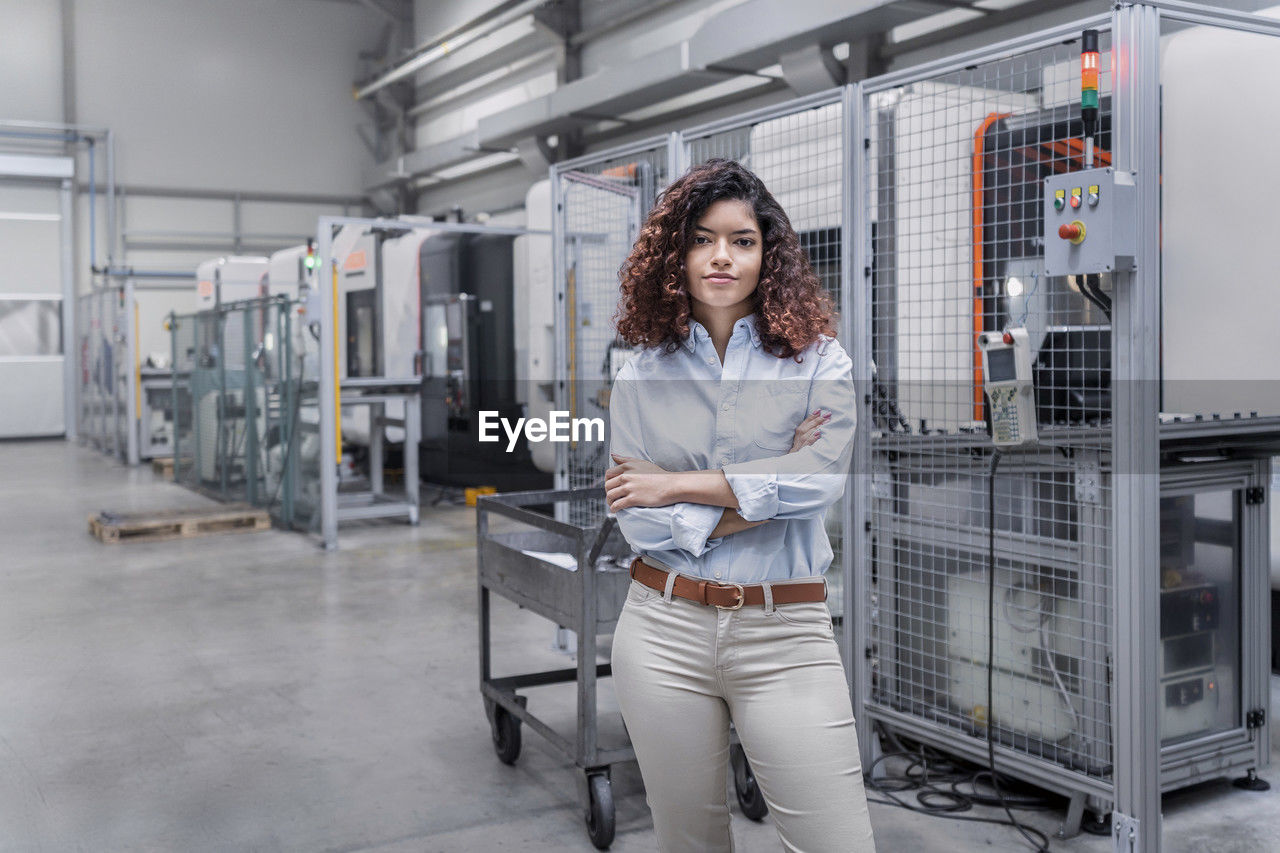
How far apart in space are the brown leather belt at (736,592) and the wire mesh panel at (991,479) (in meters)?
1.24

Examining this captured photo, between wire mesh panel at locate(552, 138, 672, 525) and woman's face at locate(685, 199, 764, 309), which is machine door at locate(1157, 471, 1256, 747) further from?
wire mesh panel at locate(552, 138, 672, 525)

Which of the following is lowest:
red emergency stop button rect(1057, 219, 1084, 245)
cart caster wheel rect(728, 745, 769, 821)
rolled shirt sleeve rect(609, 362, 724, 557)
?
cart caster wheel rect(728, 745, 769, 821)

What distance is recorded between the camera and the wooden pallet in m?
7.13

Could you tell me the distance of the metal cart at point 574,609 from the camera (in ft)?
9.14

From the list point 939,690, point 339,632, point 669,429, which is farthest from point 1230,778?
point 339,632

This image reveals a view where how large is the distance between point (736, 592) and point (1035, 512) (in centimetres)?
166

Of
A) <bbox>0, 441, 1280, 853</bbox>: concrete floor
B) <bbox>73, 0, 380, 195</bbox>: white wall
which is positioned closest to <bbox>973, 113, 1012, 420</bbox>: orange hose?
<bbox>0, 441, 1280, 853</bbox>: concrete floor

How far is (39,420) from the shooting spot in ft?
46.7

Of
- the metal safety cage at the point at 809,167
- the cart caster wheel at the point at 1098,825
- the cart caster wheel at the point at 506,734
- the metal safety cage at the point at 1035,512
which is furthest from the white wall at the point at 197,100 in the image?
the cart caster wheel at the point at 1098,825

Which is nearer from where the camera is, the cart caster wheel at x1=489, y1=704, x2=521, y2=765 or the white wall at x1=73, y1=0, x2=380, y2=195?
the cart caster wheel at x1=489, y1=704, x2=521, y2=765

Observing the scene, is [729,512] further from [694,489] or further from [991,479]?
[991,479]

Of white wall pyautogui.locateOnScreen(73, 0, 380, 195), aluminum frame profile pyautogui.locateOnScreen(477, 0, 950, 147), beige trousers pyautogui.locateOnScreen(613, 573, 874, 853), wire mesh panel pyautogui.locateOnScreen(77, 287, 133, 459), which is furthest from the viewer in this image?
white wall pyautogui.locateOnScreen(73, 0, 380, 195)

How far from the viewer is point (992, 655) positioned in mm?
2982

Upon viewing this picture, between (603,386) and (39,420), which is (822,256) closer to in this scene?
(603,386)
